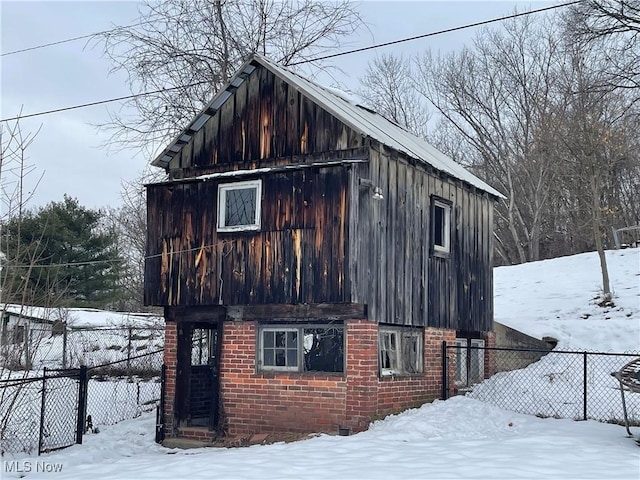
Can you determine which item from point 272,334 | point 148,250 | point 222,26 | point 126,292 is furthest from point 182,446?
point 126,292

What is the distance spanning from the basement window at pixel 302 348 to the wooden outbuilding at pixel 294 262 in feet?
0.08

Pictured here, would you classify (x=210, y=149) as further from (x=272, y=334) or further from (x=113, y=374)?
(x=113, y=374)

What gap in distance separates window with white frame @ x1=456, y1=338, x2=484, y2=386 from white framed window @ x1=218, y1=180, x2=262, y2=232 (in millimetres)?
6155

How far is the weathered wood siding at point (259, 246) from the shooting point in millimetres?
13234

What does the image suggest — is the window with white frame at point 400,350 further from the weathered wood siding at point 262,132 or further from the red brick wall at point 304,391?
the weathered wood siding at point 262,132

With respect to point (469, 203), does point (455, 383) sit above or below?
below

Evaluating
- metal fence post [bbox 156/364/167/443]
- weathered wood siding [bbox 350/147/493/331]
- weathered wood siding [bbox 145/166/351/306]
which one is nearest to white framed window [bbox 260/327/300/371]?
weathered wood siding [bbox 145/166/351/306]

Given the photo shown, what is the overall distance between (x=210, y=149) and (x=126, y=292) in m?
28.6

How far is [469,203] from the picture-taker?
57.3 feet

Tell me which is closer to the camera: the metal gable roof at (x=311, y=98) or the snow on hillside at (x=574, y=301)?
the metal gable roof at (x=311, y=98)

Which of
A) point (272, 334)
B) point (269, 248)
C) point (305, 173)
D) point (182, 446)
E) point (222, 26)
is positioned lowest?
point (182, 446)

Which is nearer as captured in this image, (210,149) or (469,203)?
(210,149)

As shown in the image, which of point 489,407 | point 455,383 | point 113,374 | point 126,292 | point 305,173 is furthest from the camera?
point 126,292

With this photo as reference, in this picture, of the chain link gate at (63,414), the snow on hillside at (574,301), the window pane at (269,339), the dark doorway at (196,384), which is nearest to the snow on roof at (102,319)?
the chain link gate at (63,414)
